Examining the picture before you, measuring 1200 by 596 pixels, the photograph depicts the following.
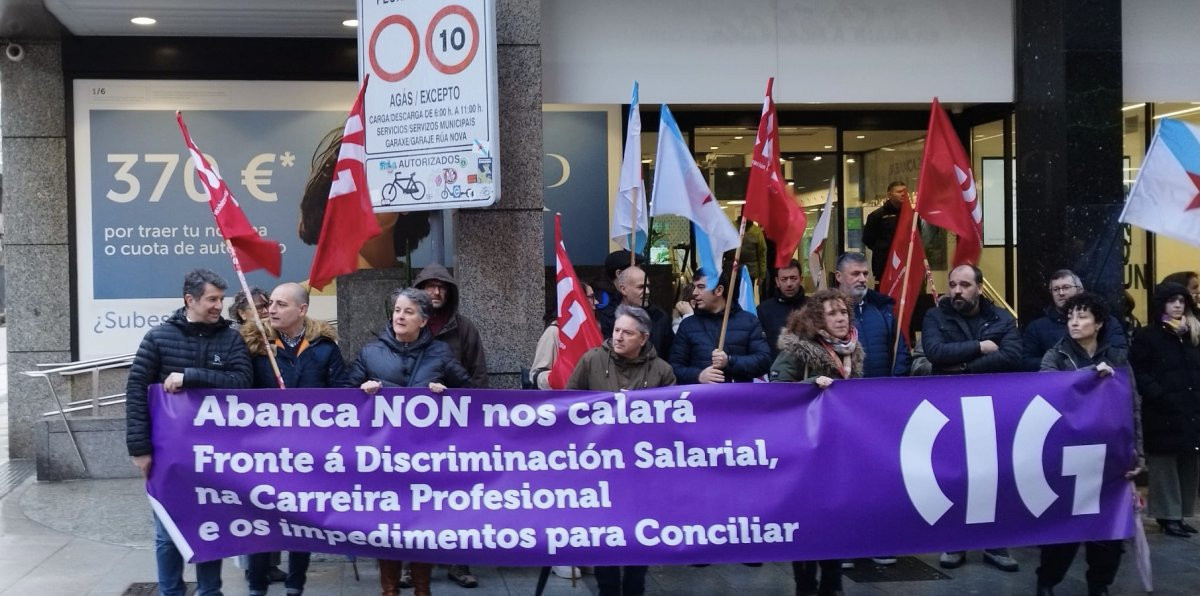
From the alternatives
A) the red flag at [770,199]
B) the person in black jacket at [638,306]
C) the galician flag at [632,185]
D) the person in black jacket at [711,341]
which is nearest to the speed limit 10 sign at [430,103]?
the galician flag at [632,185]

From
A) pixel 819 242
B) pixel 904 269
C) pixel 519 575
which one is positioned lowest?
pixel 519 575

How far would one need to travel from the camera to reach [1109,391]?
6.32m

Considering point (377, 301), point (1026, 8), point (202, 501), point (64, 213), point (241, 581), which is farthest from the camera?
point (64, 213)

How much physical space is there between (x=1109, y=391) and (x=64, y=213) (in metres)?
9.51

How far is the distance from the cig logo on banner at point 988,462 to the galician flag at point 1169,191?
1276 mm

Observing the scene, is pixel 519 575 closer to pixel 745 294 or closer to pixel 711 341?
pixel 711 341

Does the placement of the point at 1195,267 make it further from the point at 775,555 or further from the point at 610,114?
the point at 775,555

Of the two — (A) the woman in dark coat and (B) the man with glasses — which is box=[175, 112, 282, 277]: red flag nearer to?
(A) the woman in dark coat

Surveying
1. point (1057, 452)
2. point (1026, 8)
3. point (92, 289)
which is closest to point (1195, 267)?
point (1026, 8)

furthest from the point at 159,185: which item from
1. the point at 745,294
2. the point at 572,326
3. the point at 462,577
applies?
the point at 462,577

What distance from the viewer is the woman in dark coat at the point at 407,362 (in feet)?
20.5

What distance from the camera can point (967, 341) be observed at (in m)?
7.30

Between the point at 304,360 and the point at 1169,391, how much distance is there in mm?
5842

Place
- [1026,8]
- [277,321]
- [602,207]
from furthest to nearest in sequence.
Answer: [602,207] → [1026,8] → [277,321]
